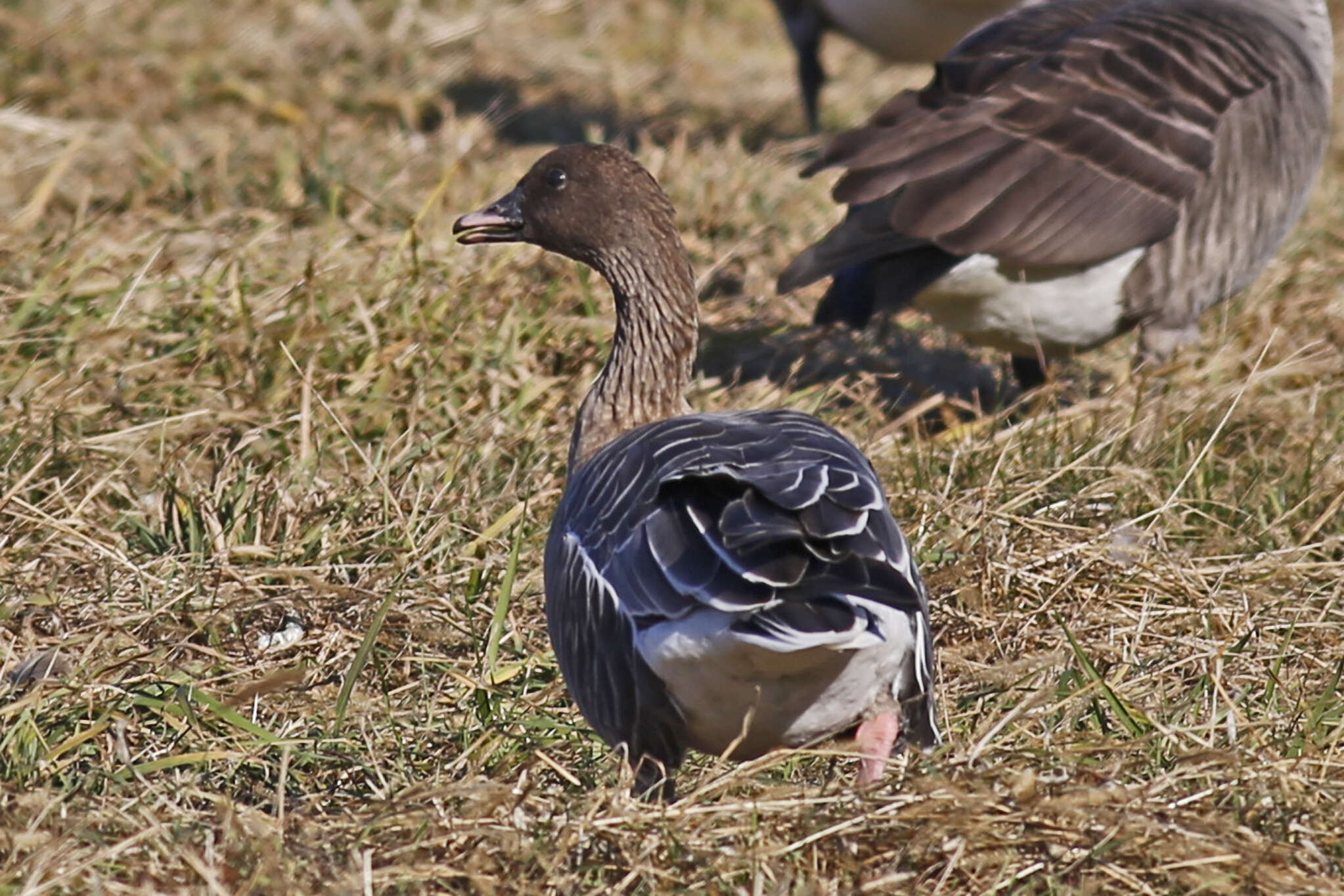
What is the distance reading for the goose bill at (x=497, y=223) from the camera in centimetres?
421

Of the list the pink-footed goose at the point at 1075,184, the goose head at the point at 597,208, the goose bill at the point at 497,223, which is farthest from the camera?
the pink-footed goose at the point at 1075,184

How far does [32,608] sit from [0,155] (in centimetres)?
347

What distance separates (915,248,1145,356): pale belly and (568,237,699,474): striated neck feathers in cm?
163

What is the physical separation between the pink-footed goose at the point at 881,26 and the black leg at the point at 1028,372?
203 centimetres

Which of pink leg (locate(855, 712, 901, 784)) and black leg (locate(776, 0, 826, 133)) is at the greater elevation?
pink leg (locate(855, 712, 901, 784))

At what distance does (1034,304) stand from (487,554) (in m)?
2.19

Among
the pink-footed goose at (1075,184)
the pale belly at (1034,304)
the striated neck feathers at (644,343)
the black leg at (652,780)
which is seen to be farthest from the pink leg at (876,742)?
the pale belly at (1034,304)

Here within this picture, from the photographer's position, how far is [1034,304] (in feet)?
18.3

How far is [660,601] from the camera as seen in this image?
2.90 m

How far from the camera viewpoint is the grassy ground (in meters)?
2.83

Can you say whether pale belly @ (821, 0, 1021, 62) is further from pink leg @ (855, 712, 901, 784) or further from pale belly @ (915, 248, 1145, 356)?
pink leg @ (855, 712, 901, 784)

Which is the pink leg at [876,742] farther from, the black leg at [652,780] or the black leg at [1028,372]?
the black leg at [1028,372]

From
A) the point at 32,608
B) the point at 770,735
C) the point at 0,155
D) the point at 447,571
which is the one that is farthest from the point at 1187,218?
the point at 0,155

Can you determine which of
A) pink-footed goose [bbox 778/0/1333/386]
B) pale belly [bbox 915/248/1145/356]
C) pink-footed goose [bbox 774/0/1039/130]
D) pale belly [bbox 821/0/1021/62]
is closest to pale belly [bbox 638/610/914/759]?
pink-footed goose [bbox 778/0/1333/386]
